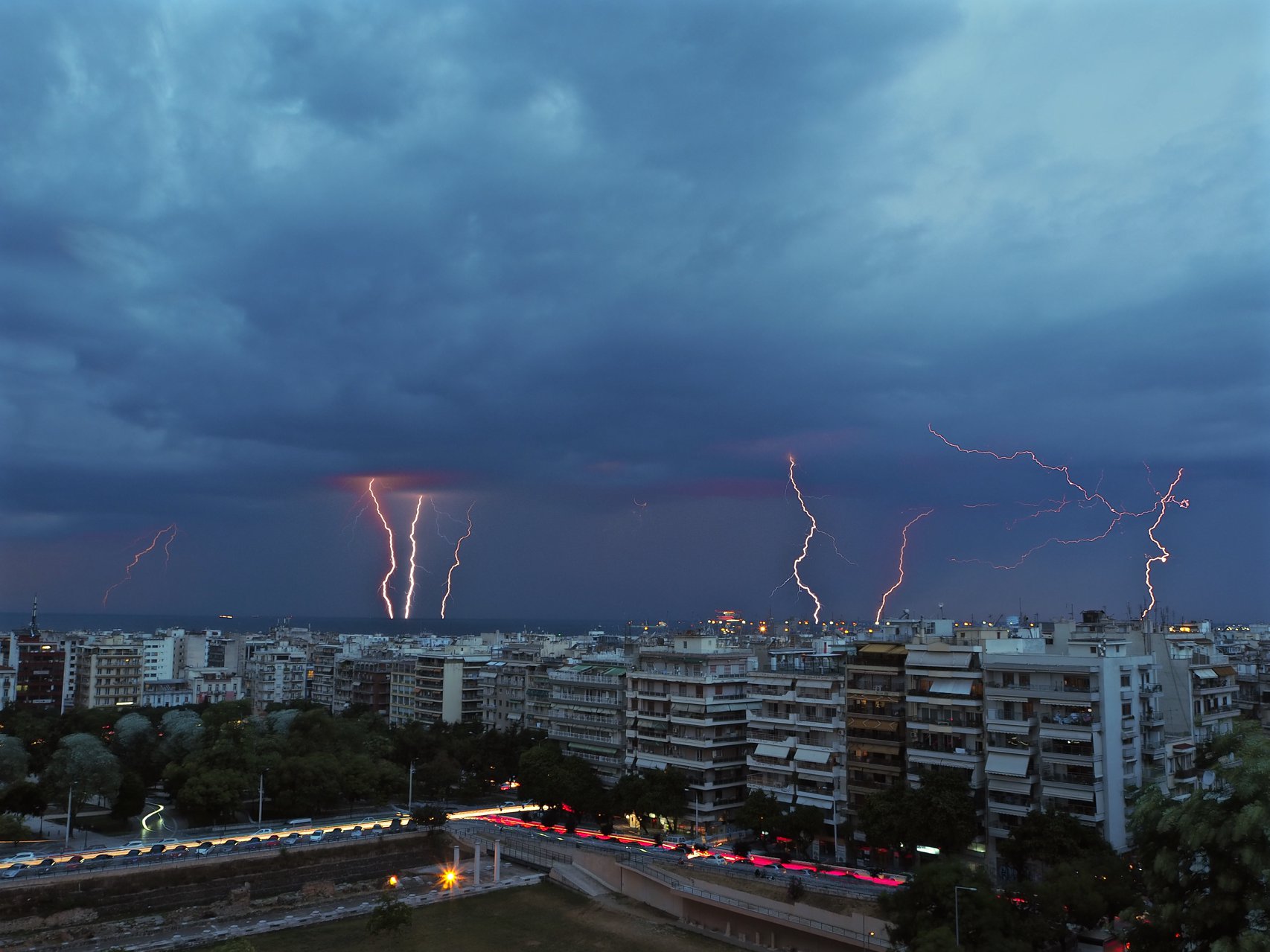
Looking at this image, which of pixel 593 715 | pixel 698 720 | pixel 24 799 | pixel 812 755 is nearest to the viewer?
pixel 812 755

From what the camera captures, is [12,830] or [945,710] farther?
[12,830]

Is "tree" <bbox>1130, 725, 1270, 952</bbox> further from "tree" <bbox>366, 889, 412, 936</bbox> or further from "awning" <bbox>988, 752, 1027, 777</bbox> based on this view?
"tree" <bbox>366, 889, 412, 936</bbox>

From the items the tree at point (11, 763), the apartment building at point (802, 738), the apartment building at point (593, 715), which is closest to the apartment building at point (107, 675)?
the tree at point (11, 763)

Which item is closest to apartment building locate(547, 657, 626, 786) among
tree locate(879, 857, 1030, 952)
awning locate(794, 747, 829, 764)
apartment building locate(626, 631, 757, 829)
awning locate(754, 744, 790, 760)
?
apartment building locate(626, 631, 757, 829)

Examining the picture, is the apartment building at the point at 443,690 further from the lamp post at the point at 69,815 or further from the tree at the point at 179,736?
the lamp post at the point at 69,815

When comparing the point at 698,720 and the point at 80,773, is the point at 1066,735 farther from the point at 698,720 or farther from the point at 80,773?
the point at 80,773

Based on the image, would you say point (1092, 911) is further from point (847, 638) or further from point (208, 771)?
point (208, 771)

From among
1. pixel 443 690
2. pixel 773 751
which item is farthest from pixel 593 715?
pixel 443 690
